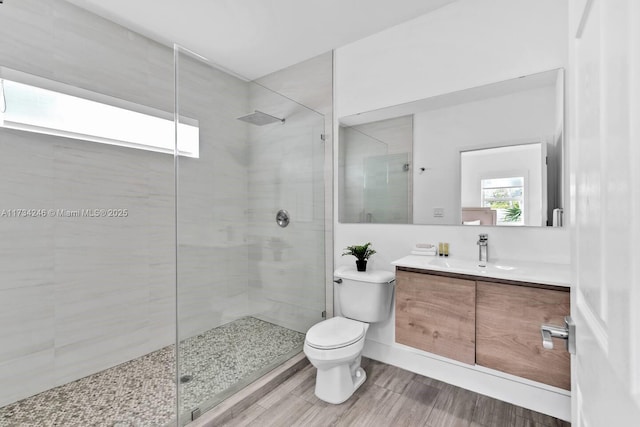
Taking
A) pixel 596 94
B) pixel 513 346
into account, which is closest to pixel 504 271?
pixel 513 346

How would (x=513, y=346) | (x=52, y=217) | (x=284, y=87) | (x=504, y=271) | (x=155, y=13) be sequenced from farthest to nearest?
1. (x=284, y=87)
2. (x=155, y=13)
3. (x=52, y=217)
4. (x=504, y=271)
5. (x=513, y=346)

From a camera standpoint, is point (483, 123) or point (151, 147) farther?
point (151, 147)

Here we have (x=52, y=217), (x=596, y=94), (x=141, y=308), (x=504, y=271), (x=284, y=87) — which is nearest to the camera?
(x=596, y=94)

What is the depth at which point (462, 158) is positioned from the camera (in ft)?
6.68

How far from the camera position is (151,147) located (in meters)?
2.37

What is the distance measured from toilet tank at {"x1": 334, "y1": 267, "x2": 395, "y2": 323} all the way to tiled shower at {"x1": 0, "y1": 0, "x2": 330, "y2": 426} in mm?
452

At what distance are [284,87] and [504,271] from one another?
8.03 ft

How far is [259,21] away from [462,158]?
1.81m

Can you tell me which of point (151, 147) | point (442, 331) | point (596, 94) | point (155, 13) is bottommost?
point (442, 331)

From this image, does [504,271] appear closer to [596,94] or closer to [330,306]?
[596,94]

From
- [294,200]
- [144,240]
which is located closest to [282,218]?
[294,200]

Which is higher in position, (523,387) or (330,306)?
(330,306)

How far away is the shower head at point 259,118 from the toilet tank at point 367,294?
125 centimetres

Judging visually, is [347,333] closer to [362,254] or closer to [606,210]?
[362,254]
